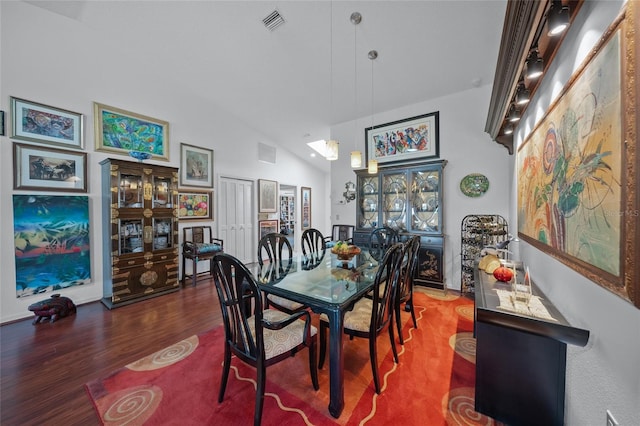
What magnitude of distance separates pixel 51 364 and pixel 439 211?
188 inches

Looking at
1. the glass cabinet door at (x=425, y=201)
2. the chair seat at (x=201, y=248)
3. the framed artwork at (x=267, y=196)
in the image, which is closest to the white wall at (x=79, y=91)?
the chair seat at (x=201, y=248)

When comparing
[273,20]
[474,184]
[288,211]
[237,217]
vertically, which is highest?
[273,20]

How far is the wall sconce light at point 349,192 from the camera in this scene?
4.95m

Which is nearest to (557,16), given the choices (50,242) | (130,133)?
(130,133)

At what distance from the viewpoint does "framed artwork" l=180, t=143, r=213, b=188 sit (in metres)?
4.39

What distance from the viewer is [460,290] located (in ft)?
12.1

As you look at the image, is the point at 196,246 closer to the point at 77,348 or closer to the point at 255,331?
the point at 77,348

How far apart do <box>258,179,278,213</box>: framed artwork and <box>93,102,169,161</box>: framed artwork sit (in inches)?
84.8

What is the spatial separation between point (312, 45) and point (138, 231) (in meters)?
3.63

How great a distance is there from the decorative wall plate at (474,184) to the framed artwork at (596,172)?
2.30 metres

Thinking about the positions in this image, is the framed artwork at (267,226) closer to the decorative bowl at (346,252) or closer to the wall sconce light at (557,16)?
the decorative bowl at (346,252)

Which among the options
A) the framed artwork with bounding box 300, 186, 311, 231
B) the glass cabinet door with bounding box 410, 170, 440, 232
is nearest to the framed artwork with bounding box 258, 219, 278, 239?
the framed artwork with bounding box 300, 186, 311, 231

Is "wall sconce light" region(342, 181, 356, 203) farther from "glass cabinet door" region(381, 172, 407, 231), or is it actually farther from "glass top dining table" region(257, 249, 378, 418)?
"glass top dining table" region(257, 249, 378, 418)

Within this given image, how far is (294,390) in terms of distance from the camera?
5.64ft
